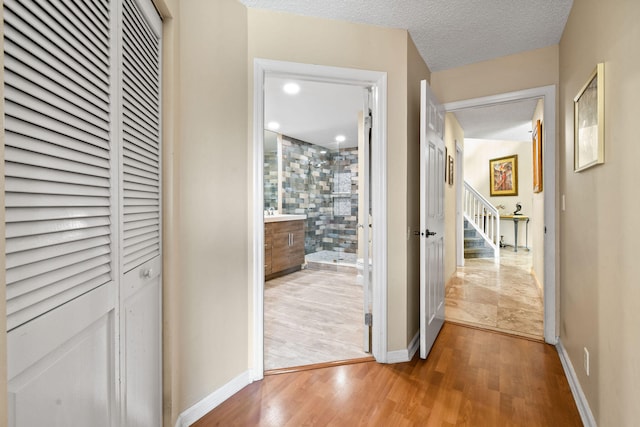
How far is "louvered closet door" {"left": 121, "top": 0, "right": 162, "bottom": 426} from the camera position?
1077 millimetres

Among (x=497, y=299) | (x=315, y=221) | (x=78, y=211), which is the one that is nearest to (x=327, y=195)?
(x=315, y=221)

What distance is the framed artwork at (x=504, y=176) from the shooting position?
Answer: 7.00m

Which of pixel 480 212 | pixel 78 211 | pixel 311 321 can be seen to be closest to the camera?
pixel 78 211

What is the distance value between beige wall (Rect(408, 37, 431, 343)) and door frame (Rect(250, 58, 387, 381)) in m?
0.22

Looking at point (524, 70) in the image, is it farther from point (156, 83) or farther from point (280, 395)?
point (280, 395)

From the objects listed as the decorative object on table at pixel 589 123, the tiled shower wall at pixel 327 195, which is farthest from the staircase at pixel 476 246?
the decorative object on table at pixel 589 123

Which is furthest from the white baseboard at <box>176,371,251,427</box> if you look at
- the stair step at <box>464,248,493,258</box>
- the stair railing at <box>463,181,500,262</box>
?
the stair railing at <box>463,181,500,262</box>

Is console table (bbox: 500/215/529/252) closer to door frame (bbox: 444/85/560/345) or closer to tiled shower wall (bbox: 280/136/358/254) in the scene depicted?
tiled shower wall (bbox: 280/136/358/254)

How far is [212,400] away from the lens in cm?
167

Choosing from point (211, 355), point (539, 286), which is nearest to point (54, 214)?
point (211, 355)

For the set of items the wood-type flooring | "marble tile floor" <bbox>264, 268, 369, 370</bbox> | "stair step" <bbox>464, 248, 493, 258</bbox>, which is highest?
"stair step" <bbox>464, 248, 493, 258</bbox>

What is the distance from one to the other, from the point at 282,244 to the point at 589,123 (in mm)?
3684

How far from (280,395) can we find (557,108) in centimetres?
289

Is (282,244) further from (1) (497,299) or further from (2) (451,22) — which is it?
(2) (451,22)
